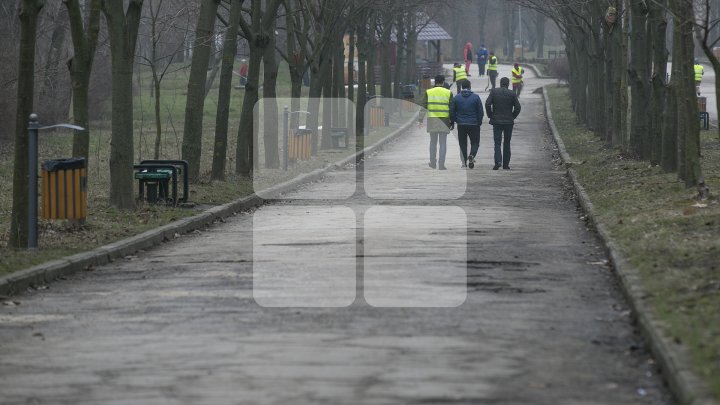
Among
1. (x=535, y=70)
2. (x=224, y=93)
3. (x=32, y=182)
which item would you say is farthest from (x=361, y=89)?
(x=535, y=70)

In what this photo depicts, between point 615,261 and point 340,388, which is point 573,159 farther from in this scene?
point 340,388

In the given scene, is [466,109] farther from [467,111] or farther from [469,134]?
[469,134]

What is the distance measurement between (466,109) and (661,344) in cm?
2002

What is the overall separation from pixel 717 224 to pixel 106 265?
6.13 metres

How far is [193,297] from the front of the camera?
38.6ft

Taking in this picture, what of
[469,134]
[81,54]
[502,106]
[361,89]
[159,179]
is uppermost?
[81,54]

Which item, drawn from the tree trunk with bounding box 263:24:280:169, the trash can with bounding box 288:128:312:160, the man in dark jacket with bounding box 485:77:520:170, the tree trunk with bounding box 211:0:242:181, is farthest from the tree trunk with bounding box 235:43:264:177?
the man in dark jacket with bounding box 485:77:520:170

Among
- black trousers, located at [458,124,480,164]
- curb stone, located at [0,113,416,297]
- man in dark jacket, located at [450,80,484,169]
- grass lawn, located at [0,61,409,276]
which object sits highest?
man in dark jacket, located at [450,80,484,169]

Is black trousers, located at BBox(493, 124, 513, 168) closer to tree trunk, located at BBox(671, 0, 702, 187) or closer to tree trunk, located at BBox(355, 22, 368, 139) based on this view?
tree trunk, located at BBox(671, 0, 702, 187)

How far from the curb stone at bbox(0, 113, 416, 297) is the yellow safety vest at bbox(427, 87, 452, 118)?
4.79m

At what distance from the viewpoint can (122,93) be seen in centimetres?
1942

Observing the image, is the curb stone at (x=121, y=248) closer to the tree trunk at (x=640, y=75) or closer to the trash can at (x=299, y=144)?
the trash can at (x=299, y=144)

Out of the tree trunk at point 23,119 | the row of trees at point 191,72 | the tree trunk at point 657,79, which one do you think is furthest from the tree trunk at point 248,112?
the tree trunk at point 23,119

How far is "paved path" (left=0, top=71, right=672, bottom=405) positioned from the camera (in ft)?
26.5
